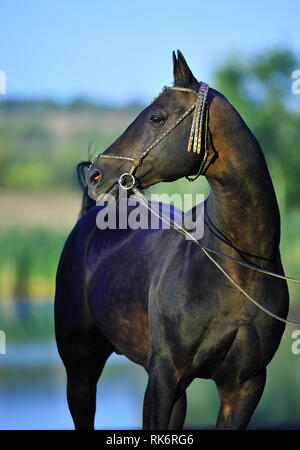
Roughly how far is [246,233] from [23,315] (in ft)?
39.0

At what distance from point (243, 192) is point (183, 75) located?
21.8 inches

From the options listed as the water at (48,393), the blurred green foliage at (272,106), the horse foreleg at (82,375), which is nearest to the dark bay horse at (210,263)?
the horse foreleg at (82,375)

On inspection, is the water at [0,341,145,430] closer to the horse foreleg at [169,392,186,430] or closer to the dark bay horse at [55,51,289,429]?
the horse foreleg at [169,392,186,430]

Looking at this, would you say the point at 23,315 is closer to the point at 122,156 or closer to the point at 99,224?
the point at 99,224

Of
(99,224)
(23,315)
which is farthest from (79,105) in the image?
(99,224)

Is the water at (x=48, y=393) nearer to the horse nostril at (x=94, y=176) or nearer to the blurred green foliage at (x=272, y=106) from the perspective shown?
the horse nostril at (x=94, y=176)

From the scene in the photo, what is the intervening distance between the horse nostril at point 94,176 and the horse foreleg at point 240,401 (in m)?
1.11

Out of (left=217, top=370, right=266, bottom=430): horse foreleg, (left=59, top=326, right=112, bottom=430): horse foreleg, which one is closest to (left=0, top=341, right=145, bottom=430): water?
(left=59, top=326, right=112, bottom=430): horse foreleg

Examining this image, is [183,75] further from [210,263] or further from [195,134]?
[210,263]

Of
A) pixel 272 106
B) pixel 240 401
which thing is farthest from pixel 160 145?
pixel 272 106

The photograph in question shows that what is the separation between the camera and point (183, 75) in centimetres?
302

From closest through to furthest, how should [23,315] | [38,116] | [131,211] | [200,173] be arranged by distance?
[200,173], [131,211], [23,315], [38,116]

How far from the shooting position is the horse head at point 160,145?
295cm
